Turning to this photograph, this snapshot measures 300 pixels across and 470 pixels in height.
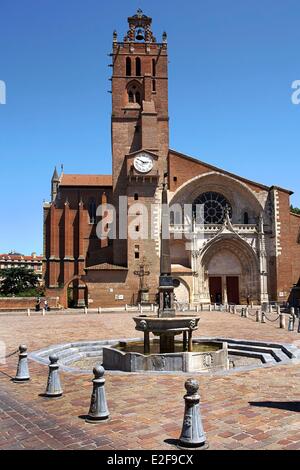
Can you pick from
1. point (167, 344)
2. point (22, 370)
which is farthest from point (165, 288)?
point (22, 370)

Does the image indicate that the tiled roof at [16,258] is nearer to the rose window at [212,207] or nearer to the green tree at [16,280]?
the green tree at [16,280]

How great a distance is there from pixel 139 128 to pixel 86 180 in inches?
681

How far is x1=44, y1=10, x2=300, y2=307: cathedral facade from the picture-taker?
42906 mm

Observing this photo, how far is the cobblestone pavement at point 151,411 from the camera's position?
6.17m

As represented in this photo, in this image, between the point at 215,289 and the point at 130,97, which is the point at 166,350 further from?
the point at 130,97

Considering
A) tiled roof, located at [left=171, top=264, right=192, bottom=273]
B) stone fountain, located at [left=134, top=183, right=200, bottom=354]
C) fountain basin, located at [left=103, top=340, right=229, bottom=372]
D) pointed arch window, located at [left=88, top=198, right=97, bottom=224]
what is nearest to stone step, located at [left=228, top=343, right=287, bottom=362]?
fountain basin, located at [left=103, top=340, right=229, bottom=372]

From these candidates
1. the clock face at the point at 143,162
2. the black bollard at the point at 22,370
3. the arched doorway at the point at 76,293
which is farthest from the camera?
the arched doorway at the point at 76,293

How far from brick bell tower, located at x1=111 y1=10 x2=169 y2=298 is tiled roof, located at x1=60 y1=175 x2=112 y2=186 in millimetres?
14436

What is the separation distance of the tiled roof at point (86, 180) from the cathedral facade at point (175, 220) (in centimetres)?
1443

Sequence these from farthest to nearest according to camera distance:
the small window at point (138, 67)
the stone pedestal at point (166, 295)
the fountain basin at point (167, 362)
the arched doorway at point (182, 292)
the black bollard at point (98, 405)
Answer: the small window at point (138, 67)
the arched doorway at point (182, 292)
the stone pedestal at point (166, 295)
the fountain basin at point (167, 362)
the black bollard at point (98, 405)

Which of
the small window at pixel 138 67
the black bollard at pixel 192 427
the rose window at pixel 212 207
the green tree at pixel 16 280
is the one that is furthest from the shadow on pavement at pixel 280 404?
the green tree at pixel 16 280

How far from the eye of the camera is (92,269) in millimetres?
42531
